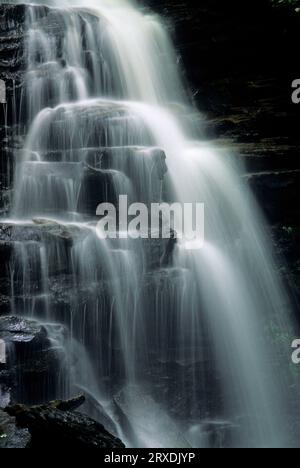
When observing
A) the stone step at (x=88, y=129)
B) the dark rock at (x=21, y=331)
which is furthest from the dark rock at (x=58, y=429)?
the stone step at (x=88, y=129)

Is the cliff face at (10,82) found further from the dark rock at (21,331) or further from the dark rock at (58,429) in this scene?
the dark rock at (58,429)

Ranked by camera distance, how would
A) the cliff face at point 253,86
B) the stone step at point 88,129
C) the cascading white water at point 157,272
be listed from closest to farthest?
1. the cascading white water at point 157,272
2. the stone step at point 88,129
3. the cliff face at point 253,86

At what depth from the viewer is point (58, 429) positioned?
5.52 m

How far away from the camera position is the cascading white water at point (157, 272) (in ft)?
28.1

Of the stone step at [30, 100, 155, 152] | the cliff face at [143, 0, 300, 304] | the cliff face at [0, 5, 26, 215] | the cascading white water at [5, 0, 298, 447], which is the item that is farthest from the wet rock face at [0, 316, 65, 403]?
the cliff face at [143, 0, 300, 304]

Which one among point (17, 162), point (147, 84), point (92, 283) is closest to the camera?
point (92, 283)

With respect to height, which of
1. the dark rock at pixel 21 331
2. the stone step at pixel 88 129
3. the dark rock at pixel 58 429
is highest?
the stone step at pixel 88 129

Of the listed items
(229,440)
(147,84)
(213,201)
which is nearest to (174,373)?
(229,440)

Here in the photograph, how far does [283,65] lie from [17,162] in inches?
366

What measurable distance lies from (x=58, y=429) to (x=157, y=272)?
3942 millimetres

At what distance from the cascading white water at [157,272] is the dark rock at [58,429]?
1931 mm

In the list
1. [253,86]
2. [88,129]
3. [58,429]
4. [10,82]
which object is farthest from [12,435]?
[253,86]

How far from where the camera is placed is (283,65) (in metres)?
15.4
